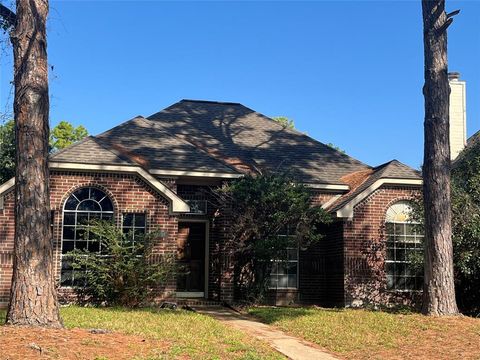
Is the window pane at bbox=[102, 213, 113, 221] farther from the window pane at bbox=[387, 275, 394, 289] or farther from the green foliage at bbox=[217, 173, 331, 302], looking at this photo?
Result: the window pane at bbox=[387, 275, 394, 289]

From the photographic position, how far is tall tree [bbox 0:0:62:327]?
8953 millimetres

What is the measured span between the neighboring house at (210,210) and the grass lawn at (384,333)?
310 centimetres

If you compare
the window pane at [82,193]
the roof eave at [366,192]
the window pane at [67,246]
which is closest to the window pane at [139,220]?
the window pane at [82,193]

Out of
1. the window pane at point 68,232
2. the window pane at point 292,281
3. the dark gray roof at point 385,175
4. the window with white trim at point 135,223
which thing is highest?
the dark gray roof at point 385,175

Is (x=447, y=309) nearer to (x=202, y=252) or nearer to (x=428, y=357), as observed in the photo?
(x=428, y=357)

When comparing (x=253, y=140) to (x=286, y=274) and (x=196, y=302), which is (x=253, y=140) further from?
(x=196, y=302)

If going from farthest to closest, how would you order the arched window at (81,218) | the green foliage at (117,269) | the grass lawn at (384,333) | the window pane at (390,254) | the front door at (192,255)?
the front door at (192,255) → the window pane at (390,254) → the arched window at (81,218) → the green foliage at (117,269) → the grass lawn at (384,333)

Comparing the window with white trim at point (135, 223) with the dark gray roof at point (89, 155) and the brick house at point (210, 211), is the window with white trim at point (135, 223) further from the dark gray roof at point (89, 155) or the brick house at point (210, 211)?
the dark gray roof at point (89, 155)

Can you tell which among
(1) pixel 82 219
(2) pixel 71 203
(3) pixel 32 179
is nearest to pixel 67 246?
(1) pixel 82 219

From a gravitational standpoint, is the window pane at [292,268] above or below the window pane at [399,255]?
below

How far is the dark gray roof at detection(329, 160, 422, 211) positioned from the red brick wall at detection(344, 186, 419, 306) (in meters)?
0.38

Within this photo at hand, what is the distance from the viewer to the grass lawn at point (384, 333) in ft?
32.8

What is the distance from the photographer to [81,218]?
1535 centimetres

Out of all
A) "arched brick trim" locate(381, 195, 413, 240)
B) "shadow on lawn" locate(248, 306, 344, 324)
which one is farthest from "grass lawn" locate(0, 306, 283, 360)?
"arched brick trim" locate(381, 195, 413, 240)
